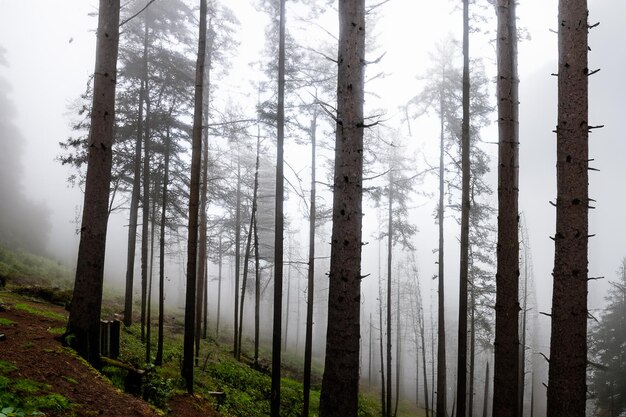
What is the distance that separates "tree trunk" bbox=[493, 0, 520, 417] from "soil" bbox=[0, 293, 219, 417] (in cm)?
677

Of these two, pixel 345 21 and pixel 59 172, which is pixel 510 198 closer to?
pixel 345 21

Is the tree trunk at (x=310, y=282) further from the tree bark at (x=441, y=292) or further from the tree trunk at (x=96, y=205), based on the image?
the tree trunk at (x=96, y=205)

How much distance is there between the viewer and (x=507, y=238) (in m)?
7.70

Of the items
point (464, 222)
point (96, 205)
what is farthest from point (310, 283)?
point (96, 205)

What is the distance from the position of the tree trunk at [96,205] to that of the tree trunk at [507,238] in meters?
7.97

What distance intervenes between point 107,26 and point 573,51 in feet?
26.7

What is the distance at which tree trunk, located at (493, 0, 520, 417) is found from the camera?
24.7ft

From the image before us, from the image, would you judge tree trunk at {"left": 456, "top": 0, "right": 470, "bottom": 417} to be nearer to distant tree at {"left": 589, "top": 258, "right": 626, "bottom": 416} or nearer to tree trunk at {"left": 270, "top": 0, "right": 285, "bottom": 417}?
tree trunk at {"left": 270, "top": 0, "right": 285, "bottom": 417}

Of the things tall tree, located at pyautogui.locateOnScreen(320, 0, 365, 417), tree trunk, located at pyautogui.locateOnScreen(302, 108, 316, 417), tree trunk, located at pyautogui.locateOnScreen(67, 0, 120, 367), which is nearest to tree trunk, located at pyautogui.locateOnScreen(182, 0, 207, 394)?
tree trunk, located at pyautogui.locateOnScreen(67, 0, 120, 367)

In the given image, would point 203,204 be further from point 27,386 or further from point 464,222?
point 27,386

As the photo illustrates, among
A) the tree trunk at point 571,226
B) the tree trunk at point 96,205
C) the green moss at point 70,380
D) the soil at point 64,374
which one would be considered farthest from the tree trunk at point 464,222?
the green moss at point 70,380

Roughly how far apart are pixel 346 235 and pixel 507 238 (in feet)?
15.0

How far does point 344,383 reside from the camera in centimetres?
481

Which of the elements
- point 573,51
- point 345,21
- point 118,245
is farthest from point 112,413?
point 118,245
